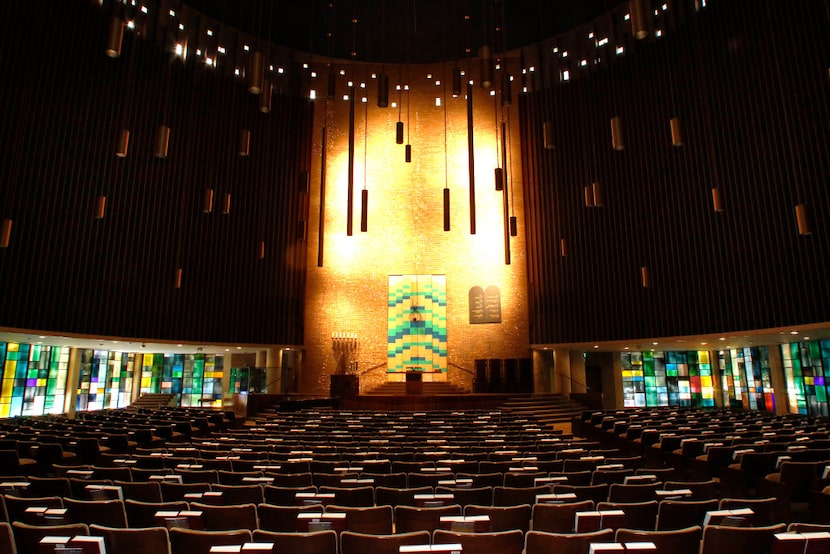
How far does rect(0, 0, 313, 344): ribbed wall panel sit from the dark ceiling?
275 cm

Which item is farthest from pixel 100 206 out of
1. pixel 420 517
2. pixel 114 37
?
pixel 420 517

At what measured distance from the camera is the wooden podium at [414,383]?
64.5ft

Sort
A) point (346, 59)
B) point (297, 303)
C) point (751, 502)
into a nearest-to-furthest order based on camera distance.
Result: point (751, 502) → point (297, 303) → point (346, 59)

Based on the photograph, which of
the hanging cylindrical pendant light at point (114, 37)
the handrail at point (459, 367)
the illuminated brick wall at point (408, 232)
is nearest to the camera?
the hanging cylindrical pendant light at point (114, 37)

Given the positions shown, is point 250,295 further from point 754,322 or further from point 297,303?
point 754,322

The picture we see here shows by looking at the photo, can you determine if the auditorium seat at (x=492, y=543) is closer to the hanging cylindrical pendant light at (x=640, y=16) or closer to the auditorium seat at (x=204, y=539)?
the auditorium seat at (x=204, y=539)

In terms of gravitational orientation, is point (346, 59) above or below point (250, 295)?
above

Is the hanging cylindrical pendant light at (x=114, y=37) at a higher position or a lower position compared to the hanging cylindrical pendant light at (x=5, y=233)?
higher

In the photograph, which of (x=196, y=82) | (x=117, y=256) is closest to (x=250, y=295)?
(x=117, y=256)

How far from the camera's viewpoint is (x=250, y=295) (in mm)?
21359

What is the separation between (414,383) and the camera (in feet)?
65.0

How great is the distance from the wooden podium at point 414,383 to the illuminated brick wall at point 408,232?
341 centimetres

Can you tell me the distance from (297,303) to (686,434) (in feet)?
54.3

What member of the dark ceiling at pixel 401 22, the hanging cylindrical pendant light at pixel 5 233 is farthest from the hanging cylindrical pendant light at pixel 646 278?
the hanging cylindrical pendant light at pixel 5 233
